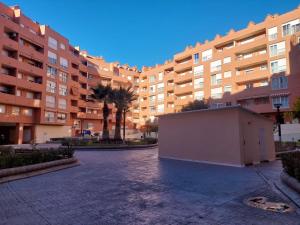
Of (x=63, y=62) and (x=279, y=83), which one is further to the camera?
(x=63, y=62)

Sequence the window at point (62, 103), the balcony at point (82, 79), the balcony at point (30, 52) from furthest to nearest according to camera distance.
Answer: the balcony at point (82, 79) < the window at point (62, 103) < the balcony at point (30, 52)

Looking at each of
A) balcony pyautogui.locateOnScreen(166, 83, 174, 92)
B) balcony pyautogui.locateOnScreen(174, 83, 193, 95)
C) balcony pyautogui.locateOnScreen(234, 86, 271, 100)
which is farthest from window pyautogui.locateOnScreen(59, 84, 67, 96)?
balcony pyautogui.locateOnScreen(234, 86, 271, 100)

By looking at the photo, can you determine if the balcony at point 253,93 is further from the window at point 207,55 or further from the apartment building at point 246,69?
the window at point 207,55

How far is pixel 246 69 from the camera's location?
45469 millimetres

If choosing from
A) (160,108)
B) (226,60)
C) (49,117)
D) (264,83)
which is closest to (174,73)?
(160,108)

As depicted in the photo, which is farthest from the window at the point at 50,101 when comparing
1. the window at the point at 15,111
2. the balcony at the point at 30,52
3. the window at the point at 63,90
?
the balcony at the point at 30,52

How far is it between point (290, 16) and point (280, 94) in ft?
43.5

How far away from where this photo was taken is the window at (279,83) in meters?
38.5

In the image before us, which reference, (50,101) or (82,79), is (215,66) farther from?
(50,101)

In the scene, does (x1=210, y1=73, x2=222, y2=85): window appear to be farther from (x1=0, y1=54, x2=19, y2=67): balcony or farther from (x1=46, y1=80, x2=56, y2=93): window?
(x1=0, y1=54, x2=19, y2=67): balcony

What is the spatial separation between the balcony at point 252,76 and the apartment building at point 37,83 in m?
35.9

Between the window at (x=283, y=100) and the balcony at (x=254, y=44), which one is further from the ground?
the balcony at (x=254, y=44)

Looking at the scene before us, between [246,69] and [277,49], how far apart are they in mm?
6570

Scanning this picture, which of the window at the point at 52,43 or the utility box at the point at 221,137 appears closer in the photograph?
the utility box at the point at 221,137
